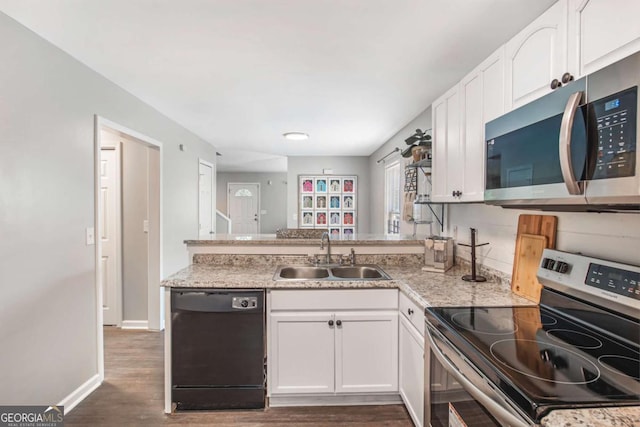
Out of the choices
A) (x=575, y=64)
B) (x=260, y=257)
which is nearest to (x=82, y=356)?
(x=260, y=257)

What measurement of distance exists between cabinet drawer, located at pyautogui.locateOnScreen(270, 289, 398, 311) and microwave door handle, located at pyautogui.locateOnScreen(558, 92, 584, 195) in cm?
123

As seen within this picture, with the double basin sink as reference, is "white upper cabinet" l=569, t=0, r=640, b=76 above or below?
above

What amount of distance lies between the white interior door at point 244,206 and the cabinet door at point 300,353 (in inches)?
301

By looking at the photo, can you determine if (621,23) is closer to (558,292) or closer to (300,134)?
(558,292)

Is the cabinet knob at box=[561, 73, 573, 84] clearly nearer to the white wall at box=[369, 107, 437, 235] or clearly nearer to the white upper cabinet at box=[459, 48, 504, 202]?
the white upper cabinet at box=[459, 48, 504, 202]

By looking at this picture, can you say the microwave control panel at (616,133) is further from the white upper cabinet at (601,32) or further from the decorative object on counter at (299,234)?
the decorative object on counter at (299,234)

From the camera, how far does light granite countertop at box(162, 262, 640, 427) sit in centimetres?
167

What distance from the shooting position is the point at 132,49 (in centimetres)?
204

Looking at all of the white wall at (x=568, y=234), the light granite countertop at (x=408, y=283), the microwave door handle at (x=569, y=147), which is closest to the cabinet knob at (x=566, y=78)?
the microwave door handle at (x=569, y=147)

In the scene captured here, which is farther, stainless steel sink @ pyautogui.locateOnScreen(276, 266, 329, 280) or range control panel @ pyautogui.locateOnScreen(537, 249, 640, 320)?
stainless steel sink @ pyautogui.locateOnScreen(276, 266, 329, 280)

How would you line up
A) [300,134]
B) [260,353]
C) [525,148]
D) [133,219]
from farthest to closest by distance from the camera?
1. [300,134]
2. [133,219]
3. [260,353]
4. [525,148]

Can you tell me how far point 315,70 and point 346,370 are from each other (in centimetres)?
206

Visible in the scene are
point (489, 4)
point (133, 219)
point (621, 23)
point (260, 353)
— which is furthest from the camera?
point (133, 219)

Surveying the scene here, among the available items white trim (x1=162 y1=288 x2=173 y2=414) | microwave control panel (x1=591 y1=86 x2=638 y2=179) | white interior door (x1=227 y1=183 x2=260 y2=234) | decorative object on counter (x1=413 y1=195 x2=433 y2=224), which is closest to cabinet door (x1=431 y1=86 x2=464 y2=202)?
decorative object on counter (x1=413 y1=195 x2=433 y2=224)
